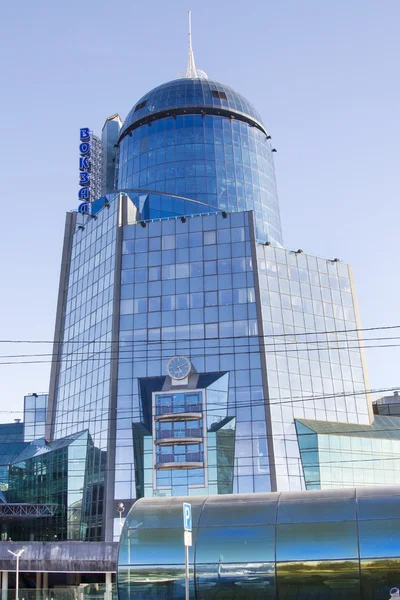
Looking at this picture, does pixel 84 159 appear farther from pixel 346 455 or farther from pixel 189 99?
pixel 346 455

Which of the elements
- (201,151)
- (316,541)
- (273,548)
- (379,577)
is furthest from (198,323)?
(379,577)

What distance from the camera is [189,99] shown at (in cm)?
10969

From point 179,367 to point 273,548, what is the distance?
47937mm

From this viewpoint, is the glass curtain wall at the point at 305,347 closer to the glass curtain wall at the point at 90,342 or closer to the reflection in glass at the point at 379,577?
the glass curtain wall at the point at 90,342

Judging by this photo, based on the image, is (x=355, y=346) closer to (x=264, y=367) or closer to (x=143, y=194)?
(x=264, y=367)

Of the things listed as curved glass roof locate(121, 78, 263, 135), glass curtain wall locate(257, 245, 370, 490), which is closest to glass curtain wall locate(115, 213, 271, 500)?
glass curtain wall locate(257, 245, 370, 490)

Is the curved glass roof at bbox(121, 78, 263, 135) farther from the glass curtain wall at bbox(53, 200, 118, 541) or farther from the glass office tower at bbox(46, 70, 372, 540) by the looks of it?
the glass curtain wall at bbox(53, 200, 118, 541)

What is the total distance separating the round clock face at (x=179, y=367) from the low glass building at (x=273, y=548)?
44.0m

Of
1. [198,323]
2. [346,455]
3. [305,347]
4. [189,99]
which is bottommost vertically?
[346,455]

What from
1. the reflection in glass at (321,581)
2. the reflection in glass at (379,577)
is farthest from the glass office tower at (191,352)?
the reflection in glass at (379,577)

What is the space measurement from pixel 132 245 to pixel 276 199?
1300 inches

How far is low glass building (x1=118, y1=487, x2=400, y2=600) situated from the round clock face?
44.0 m

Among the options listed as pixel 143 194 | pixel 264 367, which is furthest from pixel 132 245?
pixel 264 367

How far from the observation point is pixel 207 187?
106 metres
